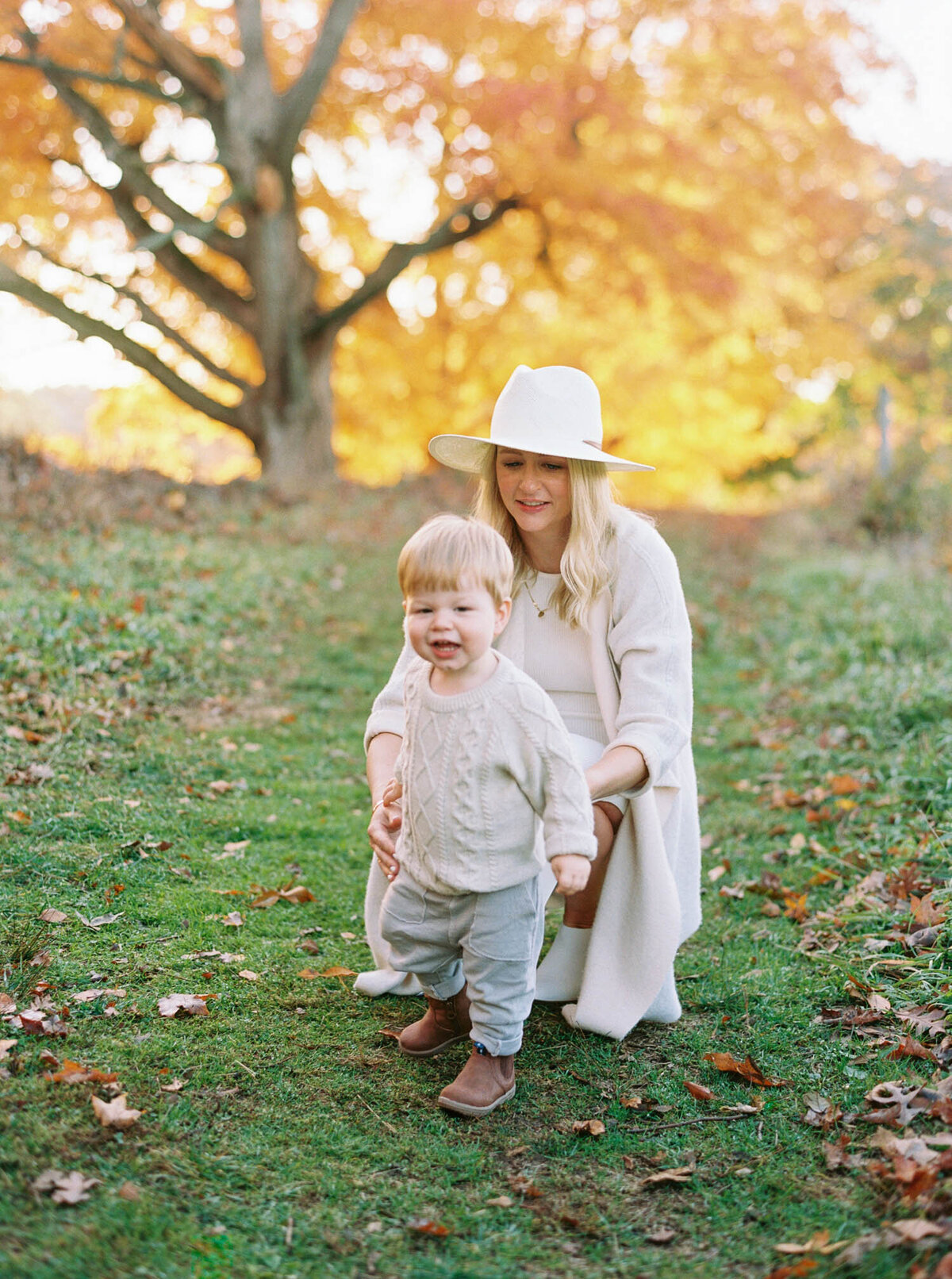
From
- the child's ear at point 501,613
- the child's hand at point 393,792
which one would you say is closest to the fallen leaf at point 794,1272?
the child's hand at point 393,792

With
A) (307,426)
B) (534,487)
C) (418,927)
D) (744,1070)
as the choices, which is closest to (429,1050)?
(418,927)

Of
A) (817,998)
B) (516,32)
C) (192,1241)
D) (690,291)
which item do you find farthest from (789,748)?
(516,32)

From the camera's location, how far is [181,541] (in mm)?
9055

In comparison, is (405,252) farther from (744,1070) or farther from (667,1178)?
(667,1178)

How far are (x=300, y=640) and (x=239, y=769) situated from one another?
271cm

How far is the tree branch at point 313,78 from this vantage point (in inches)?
464

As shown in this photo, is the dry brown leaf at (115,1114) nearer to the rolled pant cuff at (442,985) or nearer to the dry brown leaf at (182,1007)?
the dry brown leaf at (182,1007)

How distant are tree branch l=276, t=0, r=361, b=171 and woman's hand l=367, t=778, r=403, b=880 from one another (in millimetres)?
11043

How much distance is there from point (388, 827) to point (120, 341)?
10.9 metres

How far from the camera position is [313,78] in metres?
11.9

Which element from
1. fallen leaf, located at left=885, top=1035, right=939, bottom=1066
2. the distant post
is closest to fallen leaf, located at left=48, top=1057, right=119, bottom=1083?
fallen leaf, located at left=885, top=1035, right=939, bottom=1066

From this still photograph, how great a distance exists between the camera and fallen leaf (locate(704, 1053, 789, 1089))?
117 inches

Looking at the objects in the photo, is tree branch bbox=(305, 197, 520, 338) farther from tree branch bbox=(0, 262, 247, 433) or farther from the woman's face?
the woman's face

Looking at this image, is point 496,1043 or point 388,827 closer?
point 496,1043
